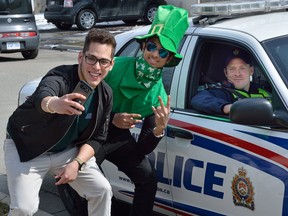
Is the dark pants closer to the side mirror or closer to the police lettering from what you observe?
the police lettering

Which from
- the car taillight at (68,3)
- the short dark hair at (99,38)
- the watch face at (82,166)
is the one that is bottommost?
the car taillight at (68,3)

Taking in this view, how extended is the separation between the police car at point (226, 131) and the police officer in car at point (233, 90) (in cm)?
6

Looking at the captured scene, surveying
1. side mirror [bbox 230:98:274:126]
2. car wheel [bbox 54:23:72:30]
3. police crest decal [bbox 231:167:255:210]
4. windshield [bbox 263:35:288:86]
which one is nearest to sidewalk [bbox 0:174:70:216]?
police crest decal [bbox 231:167:255:210]

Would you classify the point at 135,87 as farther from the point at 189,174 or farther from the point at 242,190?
the point at 242,190

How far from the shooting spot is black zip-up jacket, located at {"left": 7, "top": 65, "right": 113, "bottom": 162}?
10.4ft

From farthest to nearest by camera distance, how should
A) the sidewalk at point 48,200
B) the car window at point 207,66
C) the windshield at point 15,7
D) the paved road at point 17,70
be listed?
the windshield at point 15,7, the paved road at point 17,70, the sidewalk at point 48,200, the car window at point 207,66

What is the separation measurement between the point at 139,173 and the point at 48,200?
1735mm

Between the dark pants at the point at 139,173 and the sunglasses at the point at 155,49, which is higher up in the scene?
the sunglasses at the point at 155,49

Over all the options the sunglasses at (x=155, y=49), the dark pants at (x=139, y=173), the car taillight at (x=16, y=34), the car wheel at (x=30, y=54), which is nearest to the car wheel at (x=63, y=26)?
the car wheel at (x=30, y=54)

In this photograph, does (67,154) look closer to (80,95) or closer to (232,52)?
(80,95)

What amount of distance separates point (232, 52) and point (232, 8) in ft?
1.16

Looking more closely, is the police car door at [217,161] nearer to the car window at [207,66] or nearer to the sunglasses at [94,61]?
the car window at [207,66]

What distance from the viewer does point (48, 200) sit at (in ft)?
17.6

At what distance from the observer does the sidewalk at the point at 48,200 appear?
5.04 meters
